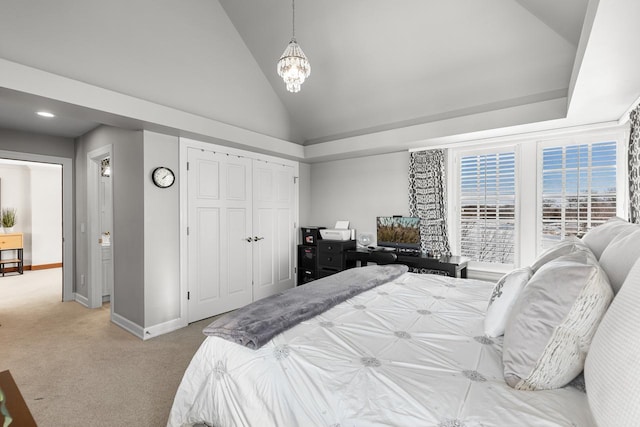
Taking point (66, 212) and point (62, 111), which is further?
point (66, 212)

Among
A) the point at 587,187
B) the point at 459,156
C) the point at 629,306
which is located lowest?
the point at 629,306

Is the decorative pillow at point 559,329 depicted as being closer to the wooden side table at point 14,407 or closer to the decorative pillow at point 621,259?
the decorative pillow at point 621,259

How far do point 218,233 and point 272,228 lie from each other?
3.06ft

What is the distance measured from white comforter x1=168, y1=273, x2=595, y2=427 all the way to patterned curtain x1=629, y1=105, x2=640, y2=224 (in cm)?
181

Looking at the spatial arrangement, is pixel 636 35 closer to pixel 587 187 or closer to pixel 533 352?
pixel 533 352

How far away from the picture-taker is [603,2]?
1.32 metres

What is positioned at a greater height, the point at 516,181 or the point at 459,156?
the point at 459,156

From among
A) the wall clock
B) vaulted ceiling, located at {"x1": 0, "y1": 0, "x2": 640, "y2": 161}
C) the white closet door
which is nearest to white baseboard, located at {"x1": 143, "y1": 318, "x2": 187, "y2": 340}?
the white closet door

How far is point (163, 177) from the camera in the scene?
3158 millimetres

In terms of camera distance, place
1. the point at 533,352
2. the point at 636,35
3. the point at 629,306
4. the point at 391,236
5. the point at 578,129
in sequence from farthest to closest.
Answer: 1. the point at 391,236
2. the point at 578,129
3. the point at 636,35
4. the point at 533,352
5. the point at 629,306

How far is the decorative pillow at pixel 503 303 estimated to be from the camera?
1345 mm

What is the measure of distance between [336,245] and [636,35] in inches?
132

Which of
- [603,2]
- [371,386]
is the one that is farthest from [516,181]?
[371,386]

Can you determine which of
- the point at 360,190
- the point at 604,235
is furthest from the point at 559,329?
the point at 360,190
